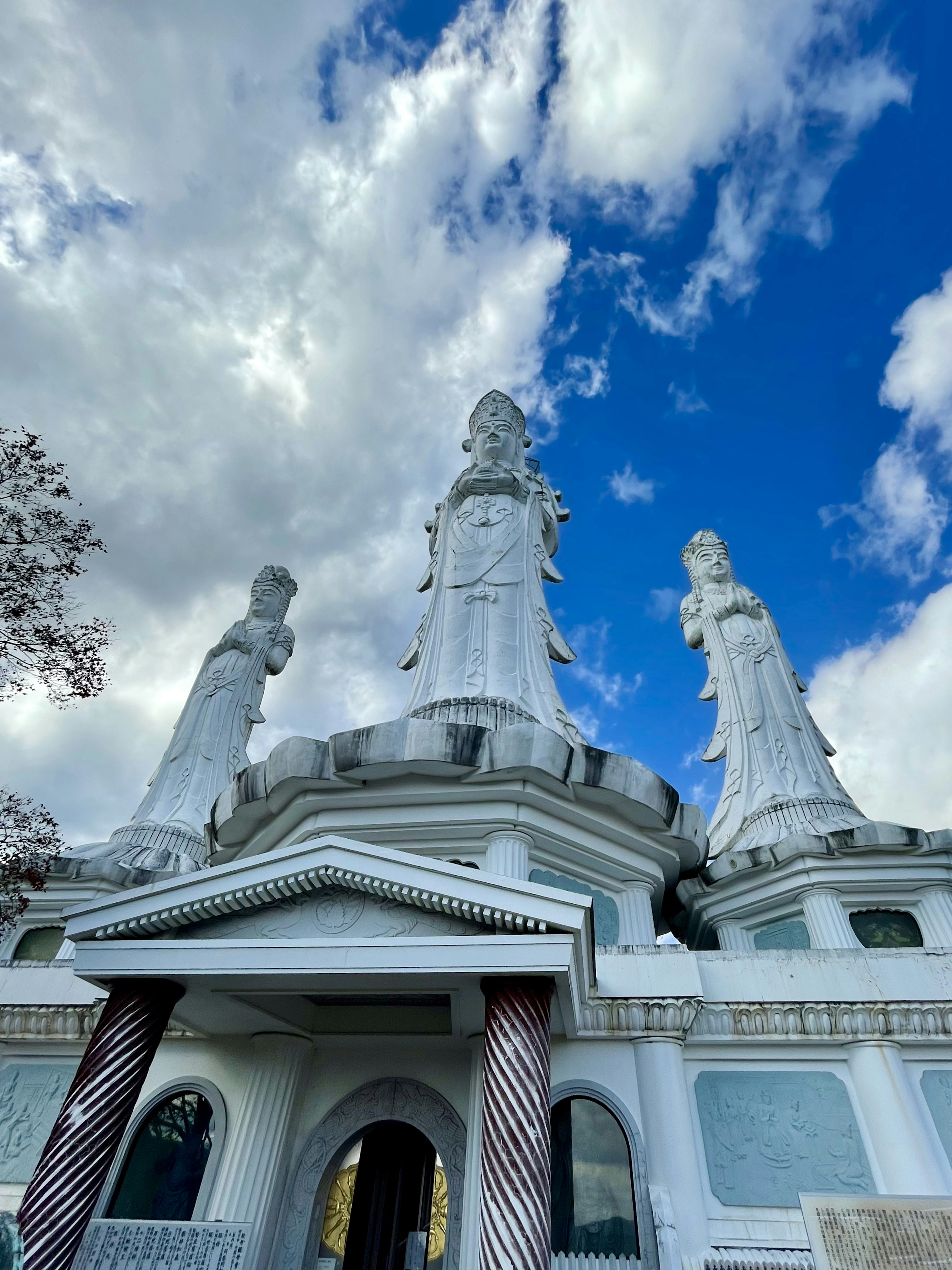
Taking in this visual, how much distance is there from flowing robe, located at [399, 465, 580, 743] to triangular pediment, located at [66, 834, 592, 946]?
5945mm

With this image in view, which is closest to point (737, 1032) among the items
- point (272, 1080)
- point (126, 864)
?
point (272, 1080)

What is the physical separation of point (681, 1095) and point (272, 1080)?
16.8ft

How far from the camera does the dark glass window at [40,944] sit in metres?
17.1

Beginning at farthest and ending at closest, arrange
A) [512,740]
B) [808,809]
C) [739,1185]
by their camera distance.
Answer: [808,809]
[512,740]
[739,1185]

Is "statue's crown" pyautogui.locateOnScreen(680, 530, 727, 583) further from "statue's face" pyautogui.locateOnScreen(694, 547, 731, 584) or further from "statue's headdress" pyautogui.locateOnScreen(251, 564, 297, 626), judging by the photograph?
"statue's headdress" pyautogui.locateOnScreen(251, 564, 297, 626)

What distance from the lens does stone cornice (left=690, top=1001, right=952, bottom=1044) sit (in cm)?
1023

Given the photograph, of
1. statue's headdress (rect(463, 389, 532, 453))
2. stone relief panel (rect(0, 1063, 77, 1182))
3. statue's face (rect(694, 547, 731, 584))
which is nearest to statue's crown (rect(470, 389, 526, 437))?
statue's headdress (rect(463, 389, 532, 453))

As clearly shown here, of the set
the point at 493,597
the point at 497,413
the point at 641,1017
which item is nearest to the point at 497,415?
the point at 497,413

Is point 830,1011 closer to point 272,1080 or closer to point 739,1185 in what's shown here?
point 739,1185

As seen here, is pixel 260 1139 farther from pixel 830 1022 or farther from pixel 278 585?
pixel 278 585

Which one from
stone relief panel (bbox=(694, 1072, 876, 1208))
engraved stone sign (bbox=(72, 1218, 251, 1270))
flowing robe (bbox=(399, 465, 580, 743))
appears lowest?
engraved stone sign (bbox=(72, 1218, 251, 1270))

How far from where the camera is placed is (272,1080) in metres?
10.1

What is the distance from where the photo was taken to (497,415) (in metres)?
22.0

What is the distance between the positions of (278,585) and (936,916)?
20.3 meters
